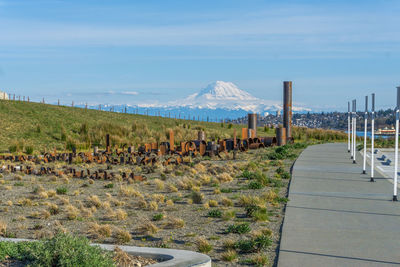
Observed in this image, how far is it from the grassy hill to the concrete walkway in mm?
24142

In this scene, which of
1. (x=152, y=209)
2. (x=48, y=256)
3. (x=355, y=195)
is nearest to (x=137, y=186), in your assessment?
(x=152, y=209)

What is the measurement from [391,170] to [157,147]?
43.8 ft

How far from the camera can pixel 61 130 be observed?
45812 millimetres

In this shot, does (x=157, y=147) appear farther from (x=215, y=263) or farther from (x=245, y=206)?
(x=215, y=263)

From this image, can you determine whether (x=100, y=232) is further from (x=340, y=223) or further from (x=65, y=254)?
(x=340, y=223)

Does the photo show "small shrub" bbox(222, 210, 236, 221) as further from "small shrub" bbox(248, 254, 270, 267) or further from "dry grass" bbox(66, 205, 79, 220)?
"dry grass" bbox(66, 205, 79, 220)

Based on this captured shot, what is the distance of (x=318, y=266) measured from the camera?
7.12 m

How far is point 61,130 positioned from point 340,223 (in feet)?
127

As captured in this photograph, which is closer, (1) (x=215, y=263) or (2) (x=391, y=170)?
(1) (x=215, y=263)

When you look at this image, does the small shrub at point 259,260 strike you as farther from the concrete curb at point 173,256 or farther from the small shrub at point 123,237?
the small shrub at point 123,237

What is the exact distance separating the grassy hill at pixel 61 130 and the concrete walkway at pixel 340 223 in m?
24.1

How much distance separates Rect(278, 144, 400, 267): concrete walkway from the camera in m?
7.59

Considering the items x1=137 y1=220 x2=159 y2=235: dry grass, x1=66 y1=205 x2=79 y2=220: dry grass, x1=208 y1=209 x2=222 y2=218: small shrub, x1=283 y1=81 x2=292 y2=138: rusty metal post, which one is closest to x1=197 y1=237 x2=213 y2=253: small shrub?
x1=137 y1=220 x2=159 y2=235: dry grass

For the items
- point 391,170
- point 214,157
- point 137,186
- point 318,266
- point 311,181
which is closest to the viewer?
point 318,266
